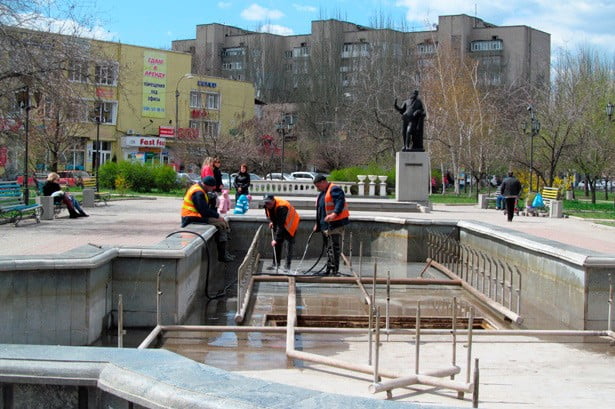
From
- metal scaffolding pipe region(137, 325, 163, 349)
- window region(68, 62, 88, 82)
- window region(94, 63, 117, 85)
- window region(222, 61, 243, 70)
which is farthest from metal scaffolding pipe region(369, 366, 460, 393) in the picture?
window region(222, 61, 243, 70)

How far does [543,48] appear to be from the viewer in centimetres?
10306

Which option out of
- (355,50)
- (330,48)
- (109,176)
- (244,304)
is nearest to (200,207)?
(244,304)

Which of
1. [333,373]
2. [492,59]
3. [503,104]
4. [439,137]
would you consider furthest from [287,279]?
[492,59]

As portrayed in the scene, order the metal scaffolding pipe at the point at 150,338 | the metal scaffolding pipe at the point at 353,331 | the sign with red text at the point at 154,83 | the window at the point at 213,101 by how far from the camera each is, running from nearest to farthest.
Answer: the metal scaffolding pipe at the point at 150,338 < the metal scaffolding pipe at the point at 353,331 < the sign with red text at the point at 154,83 < the window at the point at 213,101

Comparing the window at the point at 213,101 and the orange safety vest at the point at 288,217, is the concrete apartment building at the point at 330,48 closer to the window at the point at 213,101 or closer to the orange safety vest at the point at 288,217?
the window at the point at 213,101

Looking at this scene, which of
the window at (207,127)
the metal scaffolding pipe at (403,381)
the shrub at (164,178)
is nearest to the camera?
the metal scaffolding pipe at (403,381)

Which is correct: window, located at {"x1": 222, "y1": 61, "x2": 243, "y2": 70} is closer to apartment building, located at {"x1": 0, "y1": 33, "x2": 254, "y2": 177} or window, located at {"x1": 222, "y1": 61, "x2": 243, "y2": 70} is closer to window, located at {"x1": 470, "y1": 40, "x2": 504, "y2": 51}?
apartment building, located at {"x1": 0, "y1": 33, "x2": 254, "y2": 177}

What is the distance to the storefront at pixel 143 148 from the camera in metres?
68.9

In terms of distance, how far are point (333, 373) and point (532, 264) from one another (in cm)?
714

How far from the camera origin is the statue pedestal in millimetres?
31609

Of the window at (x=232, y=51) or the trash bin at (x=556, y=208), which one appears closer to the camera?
the trash bin at (x=556, y=208)

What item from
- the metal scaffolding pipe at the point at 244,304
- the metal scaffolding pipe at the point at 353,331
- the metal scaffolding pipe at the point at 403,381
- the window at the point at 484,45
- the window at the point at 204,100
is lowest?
the metal scaffolding pipe at the point at 244,304

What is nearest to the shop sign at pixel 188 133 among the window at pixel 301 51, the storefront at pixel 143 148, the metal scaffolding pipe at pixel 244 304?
the storefront at pixel 143 148

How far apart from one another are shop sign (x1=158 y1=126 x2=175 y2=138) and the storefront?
27.7 inches
